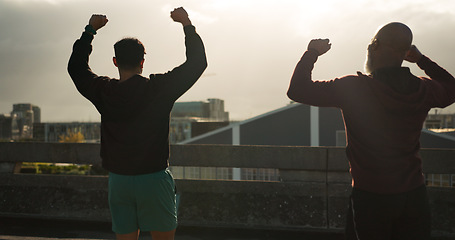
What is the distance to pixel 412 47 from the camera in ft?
8.94

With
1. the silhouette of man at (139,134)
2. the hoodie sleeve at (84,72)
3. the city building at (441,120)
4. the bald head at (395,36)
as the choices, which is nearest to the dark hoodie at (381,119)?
the bald head at (395,36)

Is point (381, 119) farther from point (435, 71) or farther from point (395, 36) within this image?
point (435, 71)

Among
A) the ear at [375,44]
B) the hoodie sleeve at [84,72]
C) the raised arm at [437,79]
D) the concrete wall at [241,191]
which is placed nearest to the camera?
the ear at [375,44]

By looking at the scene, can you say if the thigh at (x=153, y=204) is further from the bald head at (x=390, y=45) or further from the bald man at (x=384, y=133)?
the bald head at (x=390, y=45)

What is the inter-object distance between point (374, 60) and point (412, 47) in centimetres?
34

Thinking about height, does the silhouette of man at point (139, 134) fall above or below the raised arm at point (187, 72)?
below

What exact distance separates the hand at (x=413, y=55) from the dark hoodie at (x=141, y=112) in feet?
4.11

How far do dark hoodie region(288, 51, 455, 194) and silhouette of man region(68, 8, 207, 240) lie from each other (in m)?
0.86

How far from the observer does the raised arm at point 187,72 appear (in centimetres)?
292

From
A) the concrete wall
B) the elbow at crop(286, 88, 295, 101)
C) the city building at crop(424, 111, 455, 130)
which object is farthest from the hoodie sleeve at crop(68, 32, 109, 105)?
the city building at crop(424, 111, 455, 130)

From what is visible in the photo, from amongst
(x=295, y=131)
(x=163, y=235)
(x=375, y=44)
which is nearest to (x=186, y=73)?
(x=163, y=235)

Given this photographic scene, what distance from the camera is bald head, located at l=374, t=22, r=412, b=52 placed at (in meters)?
2.48

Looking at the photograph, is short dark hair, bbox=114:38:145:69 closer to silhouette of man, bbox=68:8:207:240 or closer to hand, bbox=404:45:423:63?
silhouette of man, bbox=68:8:207:240

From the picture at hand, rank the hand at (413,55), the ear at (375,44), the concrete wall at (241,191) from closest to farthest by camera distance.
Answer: the ear at (375,44) < the hand at (413,55) < the concrete wall at (241,191)
